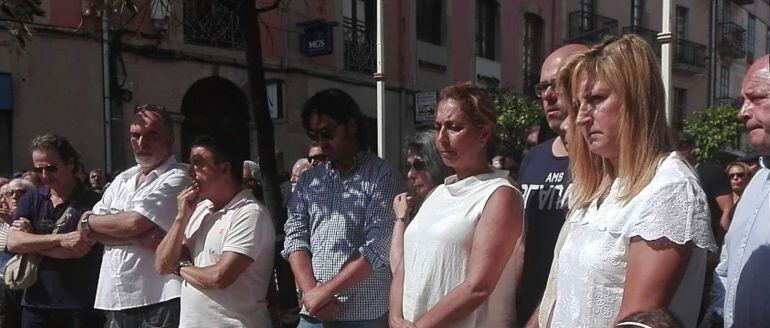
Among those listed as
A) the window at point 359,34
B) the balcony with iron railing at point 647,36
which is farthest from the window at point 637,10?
the window at point 359,34

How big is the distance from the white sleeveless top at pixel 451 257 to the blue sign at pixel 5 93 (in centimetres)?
1032

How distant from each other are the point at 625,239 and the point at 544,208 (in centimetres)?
101

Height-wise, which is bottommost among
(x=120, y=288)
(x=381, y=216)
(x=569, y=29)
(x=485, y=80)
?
(x=120, y=288)

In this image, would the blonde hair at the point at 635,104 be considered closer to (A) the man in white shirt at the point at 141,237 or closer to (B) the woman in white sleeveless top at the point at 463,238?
(B) the woman in white sleeveless top at the point at 463,238

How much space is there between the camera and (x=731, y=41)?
99.3ft

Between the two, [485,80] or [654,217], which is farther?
[485,80]

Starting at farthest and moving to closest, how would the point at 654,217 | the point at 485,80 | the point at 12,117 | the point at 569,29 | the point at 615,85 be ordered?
the point at 569,29, the point at 485,80, the point at 12,117, the point at 615,85, the point at 654,217

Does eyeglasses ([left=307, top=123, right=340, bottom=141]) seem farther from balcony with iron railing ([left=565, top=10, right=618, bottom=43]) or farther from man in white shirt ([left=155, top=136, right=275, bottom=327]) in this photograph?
balcony with iron railing ([left=565, top=10, right=618, bottom=43])

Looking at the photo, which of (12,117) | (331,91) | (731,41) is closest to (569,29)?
(731,41)

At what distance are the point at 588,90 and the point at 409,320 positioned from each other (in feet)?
4.19

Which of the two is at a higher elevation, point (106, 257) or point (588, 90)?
point (588, 90)

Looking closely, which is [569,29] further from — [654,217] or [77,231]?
[654,217]

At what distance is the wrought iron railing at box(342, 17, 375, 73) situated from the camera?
16.7 m

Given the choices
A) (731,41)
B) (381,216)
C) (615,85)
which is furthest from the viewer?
(731,41)
